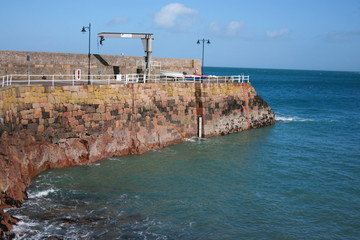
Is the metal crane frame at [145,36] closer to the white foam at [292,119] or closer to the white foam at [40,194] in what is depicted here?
the white foam at [40,194]

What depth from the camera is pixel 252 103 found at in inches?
1248

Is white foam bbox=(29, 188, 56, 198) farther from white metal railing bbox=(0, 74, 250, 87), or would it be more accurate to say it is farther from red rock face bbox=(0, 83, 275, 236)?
white metal railing bbox=(0, 74, 250, 87)

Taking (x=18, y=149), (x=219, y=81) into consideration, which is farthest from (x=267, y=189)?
(x=219, y=81)

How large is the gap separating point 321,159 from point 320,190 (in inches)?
226

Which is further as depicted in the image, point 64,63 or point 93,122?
point 64,63

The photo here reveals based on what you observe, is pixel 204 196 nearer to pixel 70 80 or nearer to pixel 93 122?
pixel 93 122

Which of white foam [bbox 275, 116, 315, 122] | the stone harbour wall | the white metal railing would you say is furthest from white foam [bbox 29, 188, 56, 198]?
white foam [bbox 275, 116, 315, 122]

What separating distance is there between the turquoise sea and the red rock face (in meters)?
0.82

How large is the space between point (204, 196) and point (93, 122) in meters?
8.09

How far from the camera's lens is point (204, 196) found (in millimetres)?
15961

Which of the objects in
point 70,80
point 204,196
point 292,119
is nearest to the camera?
point 204,196

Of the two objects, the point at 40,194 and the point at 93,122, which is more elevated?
the point at 93,122

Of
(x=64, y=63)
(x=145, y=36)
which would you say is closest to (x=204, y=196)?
(x=145, y=36)

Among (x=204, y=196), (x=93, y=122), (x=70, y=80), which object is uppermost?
(x=70, y=80)
